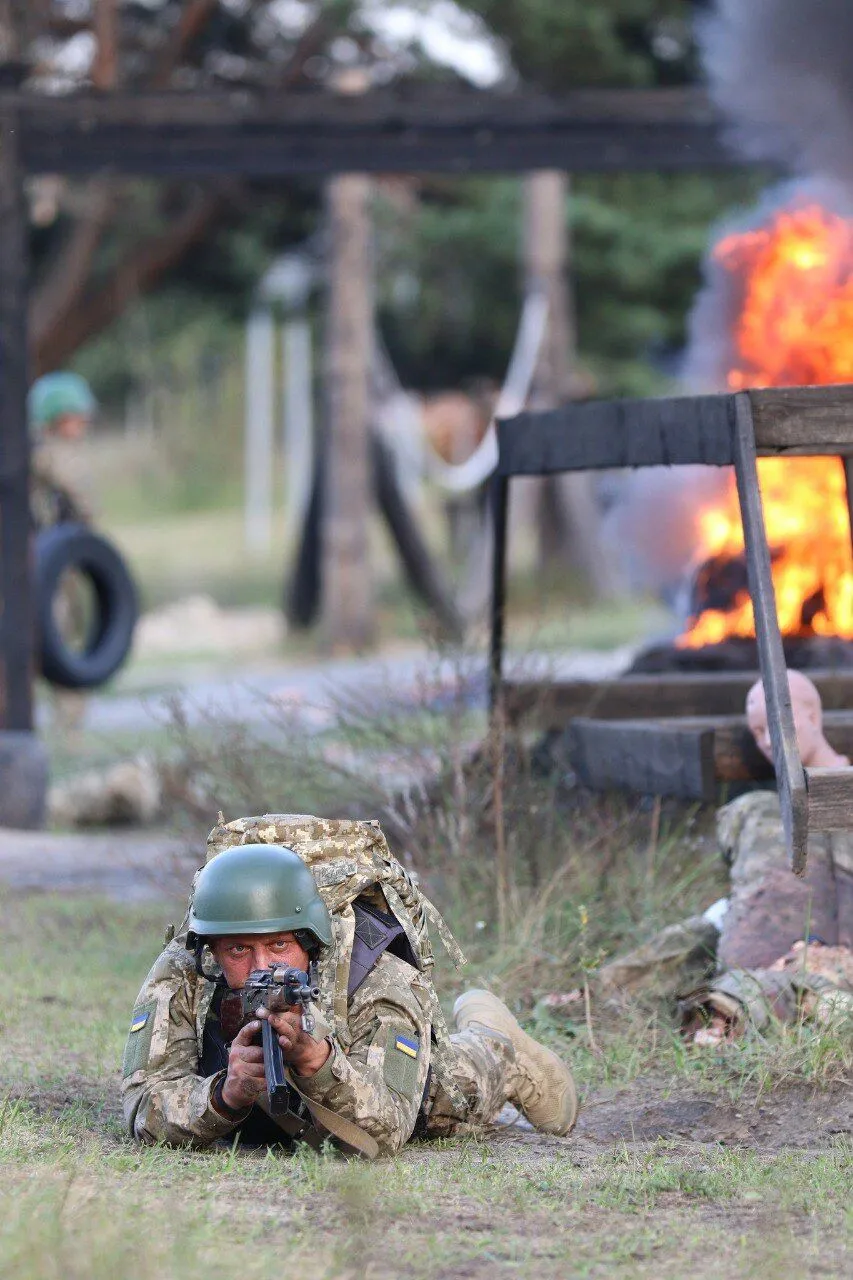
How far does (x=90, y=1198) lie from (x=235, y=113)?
6.82 m

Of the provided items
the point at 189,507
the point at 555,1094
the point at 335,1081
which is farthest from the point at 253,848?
the point at 189,507

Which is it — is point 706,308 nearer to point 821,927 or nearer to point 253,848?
point 821,927

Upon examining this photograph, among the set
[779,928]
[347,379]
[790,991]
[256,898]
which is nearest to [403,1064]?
[256,898]

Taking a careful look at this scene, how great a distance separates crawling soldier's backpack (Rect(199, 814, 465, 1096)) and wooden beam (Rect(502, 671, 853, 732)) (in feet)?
10.5

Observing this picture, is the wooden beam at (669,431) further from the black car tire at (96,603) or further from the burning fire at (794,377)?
the black car tire at (96,603)

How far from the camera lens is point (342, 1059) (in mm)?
4121

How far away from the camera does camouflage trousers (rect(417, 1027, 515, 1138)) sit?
15.0 ft

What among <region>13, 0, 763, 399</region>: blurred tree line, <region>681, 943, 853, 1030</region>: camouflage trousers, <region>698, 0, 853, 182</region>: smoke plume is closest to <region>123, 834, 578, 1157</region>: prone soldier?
<region>681, 943, 853, 1030</region>: camouflage trousers

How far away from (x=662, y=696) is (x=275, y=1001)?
4362 millimetres

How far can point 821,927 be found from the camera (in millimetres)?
5840

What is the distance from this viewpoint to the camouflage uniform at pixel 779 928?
547 cm

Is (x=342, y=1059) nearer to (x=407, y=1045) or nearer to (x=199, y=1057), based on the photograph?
(x=407, y=1045)

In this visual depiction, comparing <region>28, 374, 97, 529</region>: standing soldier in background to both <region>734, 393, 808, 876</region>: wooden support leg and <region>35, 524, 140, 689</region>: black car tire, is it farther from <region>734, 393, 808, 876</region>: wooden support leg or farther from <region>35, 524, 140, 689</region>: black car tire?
<region>734, 393, 808, 876</region>: wooden support leg

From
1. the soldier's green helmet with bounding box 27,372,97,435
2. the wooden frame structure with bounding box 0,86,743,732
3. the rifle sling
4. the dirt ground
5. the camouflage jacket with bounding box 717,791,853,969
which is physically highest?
the wooden frame structure with bounding box 0,86,743,732
